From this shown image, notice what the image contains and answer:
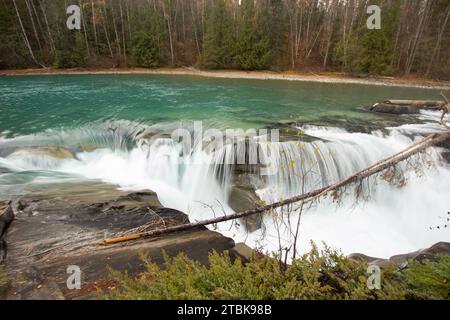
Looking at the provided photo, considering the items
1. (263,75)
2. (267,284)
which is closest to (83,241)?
(267,284)

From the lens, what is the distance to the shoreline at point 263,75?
28.5 meters

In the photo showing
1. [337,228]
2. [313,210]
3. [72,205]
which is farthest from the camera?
[313,210]

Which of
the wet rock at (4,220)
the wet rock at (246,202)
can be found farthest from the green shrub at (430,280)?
the wet rock at (4,220)

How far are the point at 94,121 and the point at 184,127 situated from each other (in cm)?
486

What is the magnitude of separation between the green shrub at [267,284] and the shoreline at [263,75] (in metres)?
29.4

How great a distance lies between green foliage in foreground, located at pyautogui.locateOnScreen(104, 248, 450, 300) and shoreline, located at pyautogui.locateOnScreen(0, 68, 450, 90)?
96.3ft

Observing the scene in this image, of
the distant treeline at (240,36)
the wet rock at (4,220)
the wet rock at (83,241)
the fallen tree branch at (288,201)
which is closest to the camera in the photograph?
the wet rock at (83,241)

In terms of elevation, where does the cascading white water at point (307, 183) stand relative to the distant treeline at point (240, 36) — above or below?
below

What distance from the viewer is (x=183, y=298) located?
108 inches

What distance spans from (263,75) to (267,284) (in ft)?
107

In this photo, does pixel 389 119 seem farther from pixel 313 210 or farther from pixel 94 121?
pixel 94 121

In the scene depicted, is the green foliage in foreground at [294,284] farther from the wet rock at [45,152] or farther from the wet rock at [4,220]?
the wet rock at [45,152]

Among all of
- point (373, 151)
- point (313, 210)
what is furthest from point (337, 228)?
point (373, 151)

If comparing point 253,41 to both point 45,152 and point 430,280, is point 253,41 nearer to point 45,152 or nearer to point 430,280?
point 45,152
